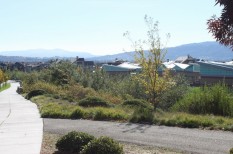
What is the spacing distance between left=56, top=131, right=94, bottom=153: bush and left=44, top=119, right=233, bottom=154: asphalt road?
198cm

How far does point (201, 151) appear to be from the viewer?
9.47 metres

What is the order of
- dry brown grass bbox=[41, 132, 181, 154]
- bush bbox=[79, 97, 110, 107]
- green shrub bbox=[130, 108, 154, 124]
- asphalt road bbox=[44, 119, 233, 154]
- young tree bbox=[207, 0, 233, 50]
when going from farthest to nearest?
bush bbox=[79, 97, 110, 107]
green shrub bbox=[130, 108, 154, 124]
asphalt road bbox=[44, 119, 233, 154]
dry brown grass bbox=[41, 132, 181, 154]
young tree bbox=[207, 0, 233, 50]

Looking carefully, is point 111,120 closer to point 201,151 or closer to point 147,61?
point 147,61

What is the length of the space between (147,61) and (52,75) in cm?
2623

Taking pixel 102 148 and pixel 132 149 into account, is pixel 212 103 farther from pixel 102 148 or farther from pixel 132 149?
pixel 102 148

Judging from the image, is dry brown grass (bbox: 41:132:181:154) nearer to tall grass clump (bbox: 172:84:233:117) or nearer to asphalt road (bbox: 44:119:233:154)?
asphalt road (bbox: 44:119:233:154)

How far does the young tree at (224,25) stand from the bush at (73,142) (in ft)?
17.3

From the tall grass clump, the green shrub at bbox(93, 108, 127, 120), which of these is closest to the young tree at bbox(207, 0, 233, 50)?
the green shrub at bbox(93, 108, 127, 120)

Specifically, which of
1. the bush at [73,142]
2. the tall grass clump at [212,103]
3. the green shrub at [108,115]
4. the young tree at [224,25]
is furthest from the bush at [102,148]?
the tall grass clump at [212,103]

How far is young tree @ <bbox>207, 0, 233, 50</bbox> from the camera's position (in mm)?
4449

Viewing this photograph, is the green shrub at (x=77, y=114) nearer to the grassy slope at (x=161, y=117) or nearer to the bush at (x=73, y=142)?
the grassy slope at (x=161, y=117)

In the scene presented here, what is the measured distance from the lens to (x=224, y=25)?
4.65 meters

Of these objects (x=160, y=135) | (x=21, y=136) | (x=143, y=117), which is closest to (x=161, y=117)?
(x=143, y=117)

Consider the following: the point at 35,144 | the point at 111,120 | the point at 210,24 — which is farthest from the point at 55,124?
the point at 210,24
